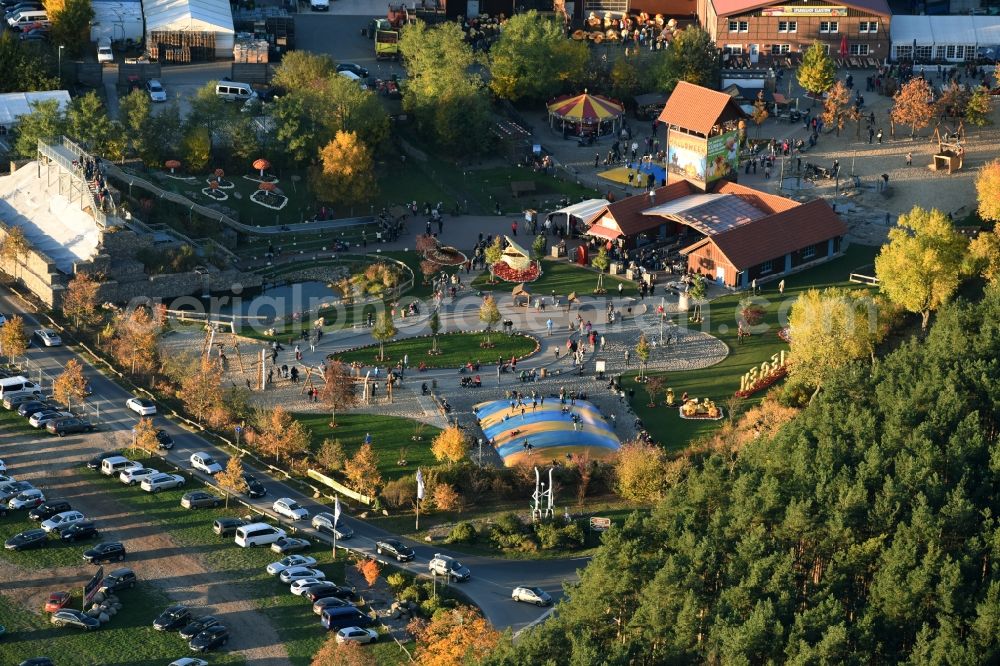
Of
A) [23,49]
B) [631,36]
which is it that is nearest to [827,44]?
[631,36]

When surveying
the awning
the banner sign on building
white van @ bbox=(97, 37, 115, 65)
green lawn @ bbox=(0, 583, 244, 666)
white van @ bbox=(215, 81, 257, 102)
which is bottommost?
green lawn @ bbox=(0, 583, 244, 666)

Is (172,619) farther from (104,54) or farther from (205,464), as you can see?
(104,54)

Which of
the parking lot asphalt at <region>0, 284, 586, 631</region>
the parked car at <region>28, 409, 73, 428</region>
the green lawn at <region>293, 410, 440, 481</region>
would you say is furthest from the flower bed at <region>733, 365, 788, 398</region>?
the parked car at <region>28, 409, 73, 428</region>

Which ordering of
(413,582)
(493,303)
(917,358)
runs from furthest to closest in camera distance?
(493,303) → (917,358) → (413,582)

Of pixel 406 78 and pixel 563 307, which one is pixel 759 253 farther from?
pixel 406 78

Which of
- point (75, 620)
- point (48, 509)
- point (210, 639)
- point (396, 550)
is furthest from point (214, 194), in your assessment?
point (210, 639)

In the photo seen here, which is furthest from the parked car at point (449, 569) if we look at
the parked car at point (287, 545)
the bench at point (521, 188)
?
the bench at point (521, 188)

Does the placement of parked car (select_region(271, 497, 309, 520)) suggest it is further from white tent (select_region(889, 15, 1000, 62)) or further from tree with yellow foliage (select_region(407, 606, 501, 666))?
white tent (select_region(889, 15, 1000, 62))

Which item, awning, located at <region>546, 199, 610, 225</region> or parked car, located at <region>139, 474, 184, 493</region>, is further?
awning, located at <region>546, 199, 610, 225</region>
